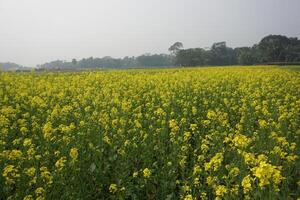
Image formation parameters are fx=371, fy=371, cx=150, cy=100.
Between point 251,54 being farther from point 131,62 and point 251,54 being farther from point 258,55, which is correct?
point 131,62

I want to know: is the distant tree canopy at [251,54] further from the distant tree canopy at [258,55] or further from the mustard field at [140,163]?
the mustard field at [140,163]

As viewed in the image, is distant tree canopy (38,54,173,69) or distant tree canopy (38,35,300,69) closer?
distant tree canopy (38,35,300,69)

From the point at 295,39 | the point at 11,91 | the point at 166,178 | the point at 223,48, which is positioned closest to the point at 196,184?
the point at 166,178

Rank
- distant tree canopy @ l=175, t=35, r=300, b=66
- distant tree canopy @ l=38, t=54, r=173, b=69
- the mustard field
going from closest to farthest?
the mustard field
distant tree canopy @ l=175, t=35, r=300, b=66
distant tree canopy @ l=38, t=54, r=173, b=69

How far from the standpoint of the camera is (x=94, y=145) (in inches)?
271

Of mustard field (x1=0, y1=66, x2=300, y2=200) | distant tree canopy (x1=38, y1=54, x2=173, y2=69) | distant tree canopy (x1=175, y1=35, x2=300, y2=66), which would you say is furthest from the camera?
distant tree canopy (x1=38, y1=54, x2=173, y2=69)

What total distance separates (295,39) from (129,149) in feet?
254

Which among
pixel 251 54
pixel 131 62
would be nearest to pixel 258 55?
pixel 251 54

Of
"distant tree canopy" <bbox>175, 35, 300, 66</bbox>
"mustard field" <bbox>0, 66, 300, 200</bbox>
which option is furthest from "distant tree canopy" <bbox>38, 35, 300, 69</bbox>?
"mustard field" <bbox>0, 66, 300, 200</bbox>

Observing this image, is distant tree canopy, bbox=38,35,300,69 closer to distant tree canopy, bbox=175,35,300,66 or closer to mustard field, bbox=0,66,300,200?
distant tree canopy, bbox=175,35,300,66

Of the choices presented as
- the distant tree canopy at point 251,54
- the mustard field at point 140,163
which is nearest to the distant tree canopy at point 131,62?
the distant tree canopy at point 251,54

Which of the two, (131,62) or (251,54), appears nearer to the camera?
(251,54)

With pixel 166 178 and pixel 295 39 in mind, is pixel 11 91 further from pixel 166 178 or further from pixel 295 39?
pixel 295 39

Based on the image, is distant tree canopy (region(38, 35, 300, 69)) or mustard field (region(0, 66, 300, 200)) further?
distant tree canopy (region(38, 35, 300, 69))
